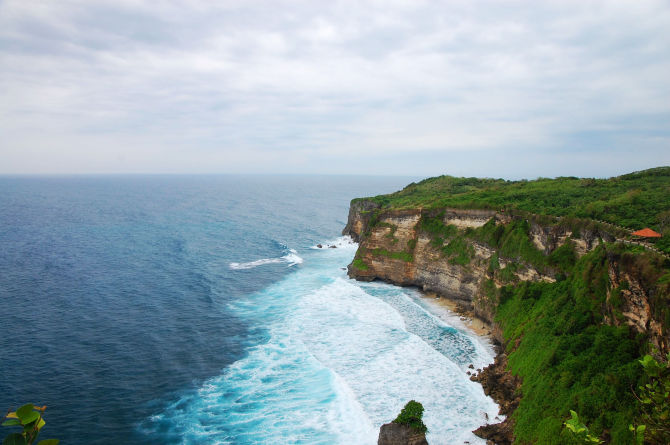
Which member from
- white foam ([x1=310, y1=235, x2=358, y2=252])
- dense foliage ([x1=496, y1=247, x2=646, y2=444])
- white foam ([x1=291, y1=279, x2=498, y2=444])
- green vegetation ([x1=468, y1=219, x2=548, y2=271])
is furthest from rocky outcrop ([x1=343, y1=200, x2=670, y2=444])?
white foam ([x1=310, y1=235, x2=358, y2=252])

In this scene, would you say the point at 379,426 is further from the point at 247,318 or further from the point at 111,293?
the point at 111,293

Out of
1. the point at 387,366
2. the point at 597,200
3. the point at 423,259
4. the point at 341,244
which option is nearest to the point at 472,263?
the point at 423,259

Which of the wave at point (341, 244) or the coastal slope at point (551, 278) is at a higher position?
the coastal slope at point (551, 278)

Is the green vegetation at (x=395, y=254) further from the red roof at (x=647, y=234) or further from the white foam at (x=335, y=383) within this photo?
the red roof at (x=647, y=234)

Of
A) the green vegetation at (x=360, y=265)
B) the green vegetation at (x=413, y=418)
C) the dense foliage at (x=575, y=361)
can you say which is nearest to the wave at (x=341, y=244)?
the green vegetation at (x=360, y=265)

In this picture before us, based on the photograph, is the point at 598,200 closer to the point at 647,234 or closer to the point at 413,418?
the point at 647,234
